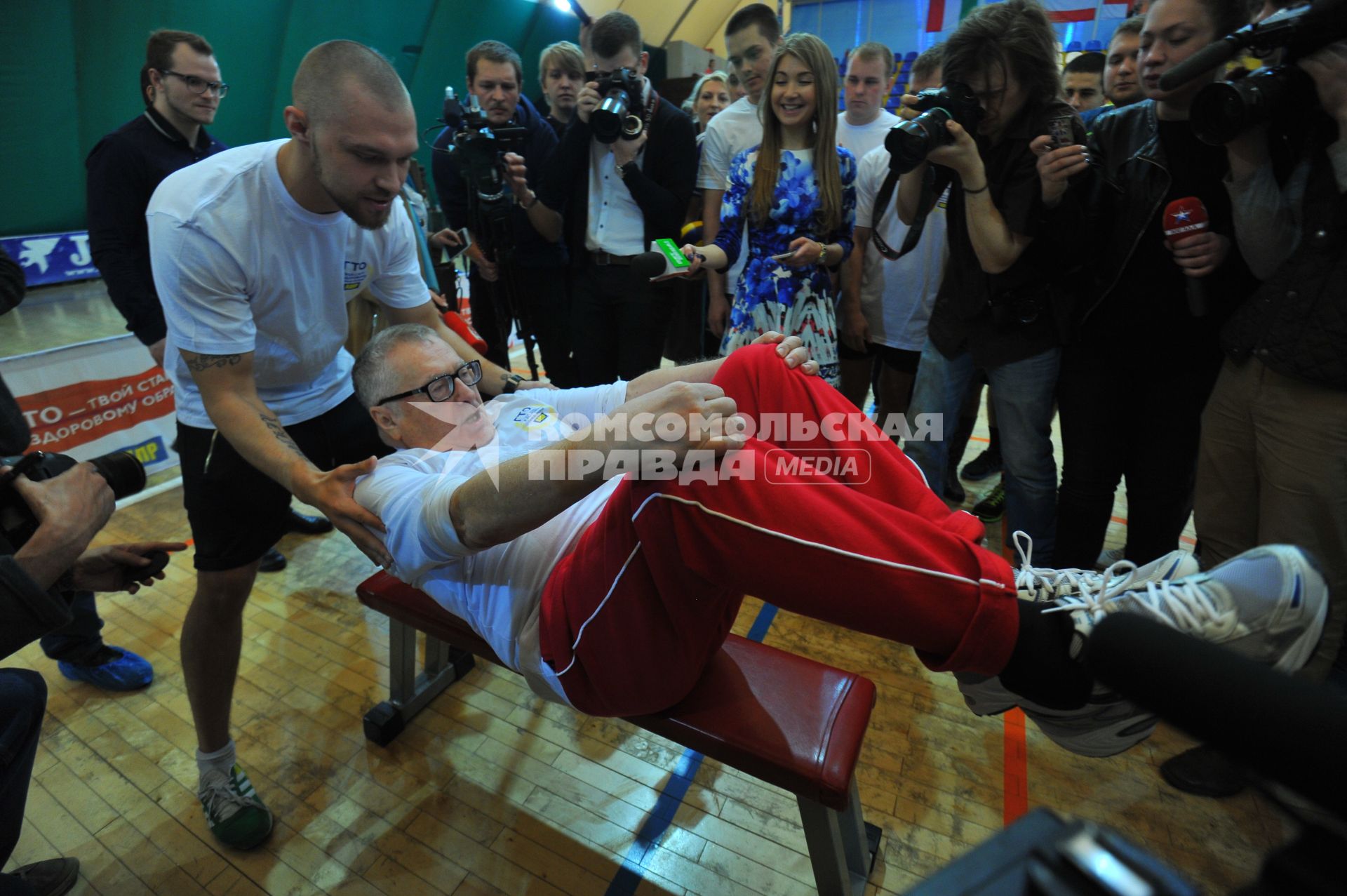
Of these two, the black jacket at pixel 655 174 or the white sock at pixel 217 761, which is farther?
the black jacket at pixel 655 174

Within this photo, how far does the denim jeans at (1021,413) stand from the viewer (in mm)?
2096

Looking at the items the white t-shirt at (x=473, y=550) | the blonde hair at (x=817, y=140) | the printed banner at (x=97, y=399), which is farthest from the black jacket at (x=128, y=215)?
the blonde hair at (x=817, y=140)

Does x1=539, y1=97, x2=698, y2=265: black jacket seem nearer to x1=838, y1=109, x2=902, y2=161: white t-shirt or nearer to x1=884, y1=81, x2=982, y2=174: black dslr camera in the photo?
x1=838, y1=109, x2=902, y2=161: white t-shirt

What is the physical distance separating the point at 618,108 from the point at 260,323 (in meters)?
1.72

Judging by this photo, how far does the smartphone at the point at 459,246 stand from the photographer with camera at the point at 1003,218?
6.65 ft

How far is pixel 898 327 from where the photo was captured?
9.37 ft

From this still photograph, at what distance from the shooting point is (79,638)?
2121 millimetres

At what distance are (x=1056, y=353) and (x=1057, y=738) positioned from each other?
129cm

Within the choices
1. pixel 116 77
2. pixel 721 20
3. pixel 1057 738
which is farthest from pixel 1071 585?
pixel 721 20

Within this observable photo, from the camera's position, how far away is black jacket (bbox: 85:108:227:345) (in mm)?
2387

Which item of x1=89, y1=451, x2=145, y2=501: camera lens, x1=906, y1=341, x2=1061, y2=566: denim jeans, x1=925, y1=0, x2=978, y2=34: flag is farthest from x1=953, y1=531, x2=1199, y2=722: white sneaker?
x1=925, y1=0, x2=978, y2=34: flag

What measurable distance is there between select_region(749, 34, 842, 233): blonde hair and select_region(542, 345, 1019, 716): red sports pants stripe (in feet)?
4.94

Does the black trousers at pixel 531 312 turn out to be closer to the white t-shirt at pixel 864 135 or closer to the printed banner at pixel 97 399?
the white t-shirt at pixel 864 135

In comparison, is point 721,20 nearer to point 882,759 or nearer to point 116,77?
point 116,77
